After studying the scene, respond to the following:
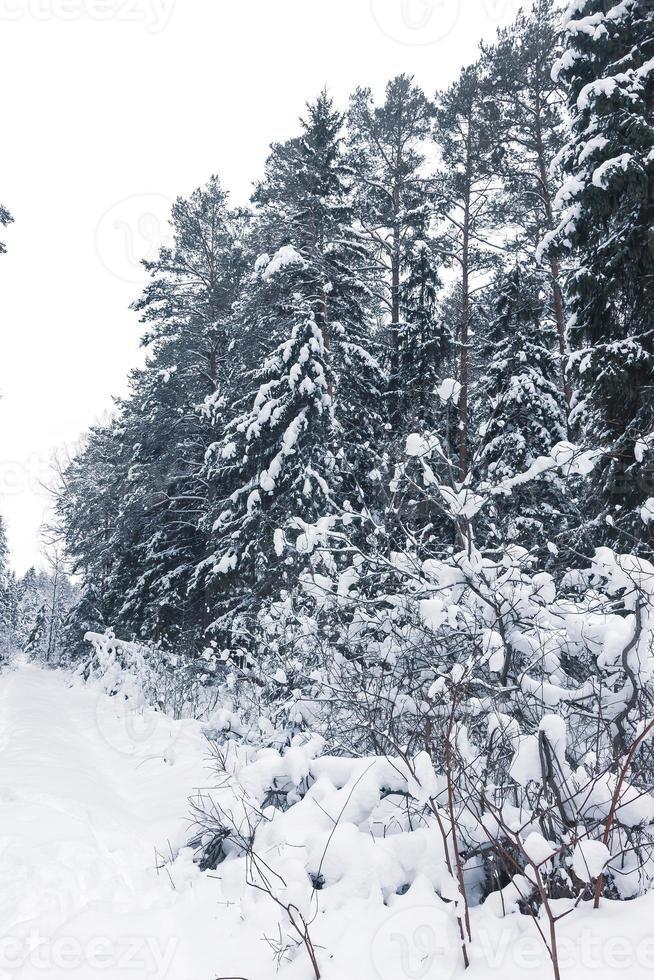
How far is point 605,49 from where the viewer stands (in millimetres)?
8281

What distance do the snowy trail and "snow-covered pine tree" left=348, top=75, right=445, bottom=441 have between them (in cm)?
1027

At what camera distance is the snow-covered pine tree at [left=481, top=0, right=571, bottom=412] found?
43.7ft

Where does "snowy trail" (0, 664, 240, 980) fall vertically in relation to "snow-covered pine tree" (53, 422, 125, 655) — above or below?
below

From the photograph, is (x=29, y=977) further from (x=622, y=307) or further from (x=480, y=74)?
(x=480, y=74)

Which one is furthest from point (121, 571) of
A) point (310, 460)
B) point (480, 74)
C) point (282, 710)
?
point (480, 74)

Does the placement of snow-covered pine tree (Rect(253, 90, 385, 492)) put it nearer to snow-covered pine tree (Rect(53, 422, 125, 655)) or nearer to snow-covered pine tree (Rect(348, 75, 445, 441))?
snow-covered pine tree (Rect(348, 75, 445, 441))

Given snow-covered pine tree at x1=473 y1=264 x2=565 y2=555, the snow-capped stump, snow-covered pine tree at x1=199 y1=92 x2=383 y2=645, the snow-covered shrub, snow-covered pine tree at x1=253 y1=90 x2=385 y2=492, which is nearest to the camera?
the snow-capped stump

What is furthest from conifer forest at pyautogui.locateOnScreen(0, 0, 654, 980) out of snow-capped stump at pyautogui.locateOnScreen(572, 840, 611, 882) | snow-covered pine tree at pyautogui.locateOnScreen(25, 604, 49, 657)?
snow-covered pine tree at pyautogui.locateOnScreen(25, 604, 49, 657)

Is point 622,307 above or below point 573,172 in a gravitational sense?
below

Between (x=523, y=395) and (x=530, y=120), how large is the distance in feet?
24.1

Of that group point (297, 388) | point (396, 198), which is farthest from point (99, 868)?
point (396, 198)

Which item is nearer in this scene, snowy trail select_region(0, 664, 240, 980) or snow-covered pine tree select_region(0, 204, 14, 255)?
snowy trail select_region(0, 664, 240, 980)

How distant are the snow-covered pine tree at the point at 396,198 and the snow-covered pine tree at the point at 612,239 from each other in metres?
5.84

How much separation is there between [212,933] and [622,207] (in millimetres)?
9293
